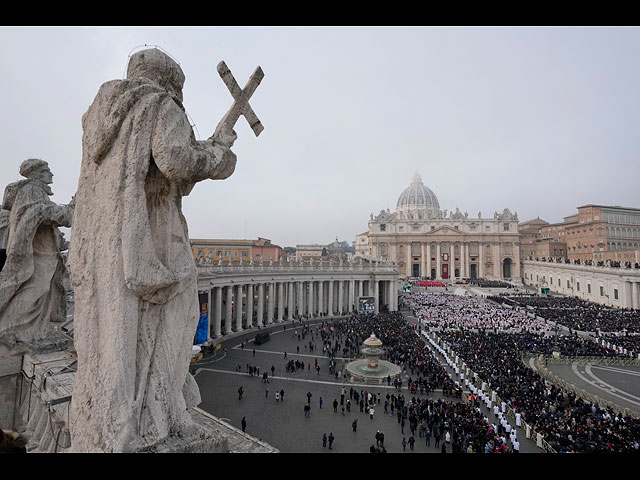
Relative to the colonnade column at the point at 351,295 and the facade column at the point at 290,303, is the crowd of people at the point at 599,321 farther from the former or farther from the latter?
the facade column at the point at 290,303

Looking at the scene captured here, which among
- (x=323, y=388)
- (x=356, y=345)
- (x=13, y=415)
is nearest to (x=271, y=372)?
(x=323, y=388)

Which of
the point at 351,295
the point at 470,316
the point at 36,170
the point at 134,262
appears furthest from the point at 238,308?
the point at 134,262

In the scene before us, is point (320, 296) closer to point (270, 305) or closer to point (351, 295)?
point (351, 295)

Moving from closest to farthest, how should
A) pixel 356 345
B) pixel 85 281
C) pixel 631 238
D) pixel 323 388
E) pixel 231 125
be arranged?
pixel 85 281
pixel 231 125
pixel 323 388
pixel 356 345
pixel 631 238

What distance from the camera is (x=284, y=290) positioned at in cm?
4459

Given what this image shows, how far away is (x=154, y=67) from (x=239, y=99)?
938 millimetres

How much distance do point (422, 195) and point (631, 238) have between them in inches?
2290

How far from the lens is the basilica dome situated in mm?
122062

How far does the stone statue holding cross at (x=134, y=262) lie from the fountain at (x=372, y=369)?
64.0 feet

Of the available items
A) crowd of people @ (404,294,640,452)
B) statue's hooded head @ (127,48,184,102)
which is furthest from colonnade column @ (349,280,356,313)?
statue's hooded head @ (127,48,184,102)

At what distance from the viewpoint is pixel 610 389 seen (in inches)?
802
